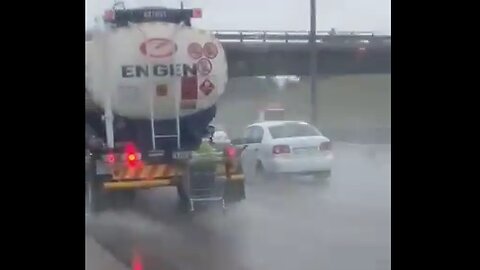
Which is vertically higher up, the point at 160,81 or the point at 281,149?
the point at 160,81

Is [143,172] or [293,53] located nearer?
[293,53]

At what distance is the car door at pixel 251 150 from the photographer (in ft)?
23.5

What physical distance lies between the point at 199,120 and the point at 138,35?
882mm

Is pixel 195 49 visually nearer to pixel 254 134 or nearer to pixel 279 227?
pixel 254 134

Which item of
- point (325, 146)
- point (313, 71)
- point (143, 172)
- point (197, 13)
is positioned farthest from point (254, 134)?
point (197, 13)

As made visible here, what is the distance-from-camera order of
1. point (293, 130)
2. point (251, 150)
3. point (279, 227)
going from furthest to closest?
point (251, 150) → point (293, 130) → point (279, 227)

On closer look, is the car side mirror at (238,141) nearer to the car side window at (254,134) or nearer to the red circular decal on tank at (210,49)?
the car side window at (254,134)

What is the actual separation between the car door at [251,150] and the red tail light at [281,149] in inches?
6.0

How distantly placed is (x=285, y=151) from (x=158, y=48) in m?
1.38

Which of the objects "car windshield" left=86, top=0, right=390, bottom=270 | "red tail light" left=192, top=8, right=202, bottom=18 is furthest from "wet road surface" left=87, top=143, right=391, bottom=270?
"red tail light" left=192, top=8, right=202, bottom=18

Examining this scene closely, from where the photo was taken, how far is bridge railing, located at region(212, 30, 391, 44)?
6688mm

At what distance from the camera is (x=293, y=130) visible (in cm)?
718

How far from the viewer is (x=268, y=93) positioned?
6777mm
